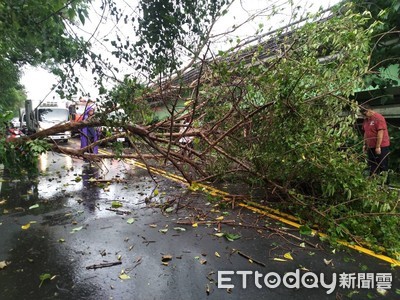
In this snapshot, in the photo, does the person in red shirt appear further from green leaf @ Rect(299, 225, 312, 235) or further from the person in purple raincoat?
the person in purple raincoat

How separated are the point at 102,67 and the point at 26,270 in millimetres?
2660

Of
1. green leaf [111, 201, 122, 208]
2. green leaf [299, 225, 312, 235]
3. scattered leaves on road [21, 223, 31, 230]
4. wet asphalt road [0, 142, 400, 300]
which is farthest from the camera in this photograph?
green leaf [111, 201, 122, 208]

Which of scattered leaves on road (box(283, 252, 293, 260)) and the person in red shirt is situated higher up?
the person in red shirt

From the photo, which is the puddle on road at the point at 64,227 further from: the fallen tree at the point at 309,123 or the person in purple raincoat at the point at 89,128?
the fallen tree at the point at 309,123

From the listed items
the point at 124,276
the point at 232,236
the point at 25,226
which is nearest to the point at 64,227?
the point at 25,226

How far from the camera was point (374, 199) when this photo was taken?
3707mm

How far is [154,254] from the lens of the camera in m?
3.38

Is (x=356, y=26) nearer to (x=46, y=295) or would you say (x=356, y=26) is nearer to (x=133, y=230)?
(x=133, y=230)

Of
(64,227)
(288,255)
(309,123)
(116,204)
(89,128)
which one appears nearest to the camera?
(288,255)

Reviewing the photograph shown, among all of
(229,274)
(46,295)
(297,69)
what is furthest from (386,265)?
(46,295)

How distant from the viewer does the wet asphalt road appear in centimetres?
269

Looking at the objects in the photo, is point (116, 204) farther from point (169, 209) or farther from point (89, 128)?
point (89, 128)

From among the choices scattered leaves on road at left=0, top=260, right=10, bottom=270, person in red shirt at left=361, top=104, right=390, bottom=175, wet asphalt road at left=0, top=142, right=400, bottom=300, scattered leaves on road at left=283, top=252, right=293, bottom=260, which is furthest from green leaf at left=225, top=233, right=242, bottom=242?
person in red shirt at left=361, top=104, right=390, bottom=175

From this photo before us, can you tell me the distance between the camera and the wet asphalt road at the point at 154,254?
8.82 ft
